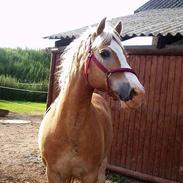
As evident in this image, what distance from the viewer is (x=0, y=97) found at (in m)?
24.7

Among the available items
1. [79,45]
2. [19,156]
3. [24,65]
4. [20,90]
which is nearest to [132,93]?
[79,45]

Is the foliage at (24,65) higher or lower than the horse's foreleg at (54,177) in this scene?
higher

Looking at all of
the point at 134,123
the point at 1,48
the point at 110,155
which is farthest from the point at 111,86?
the point at 1,48

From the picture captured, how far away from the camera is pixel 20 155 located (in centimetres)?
821

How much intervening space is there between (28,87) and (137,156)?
20.5 m

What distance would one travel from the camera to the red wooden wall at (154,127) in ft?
20.7

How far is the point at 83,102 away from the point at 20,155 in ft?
15.5

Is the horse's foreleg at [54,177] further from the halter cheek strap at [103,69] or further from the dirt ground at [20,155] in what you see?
the dirt ground at [20,155]

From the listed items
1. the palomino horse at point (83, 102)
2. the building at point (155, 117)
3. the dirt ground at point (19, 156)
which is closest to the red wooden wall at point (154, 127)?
the building at point (155, 117)

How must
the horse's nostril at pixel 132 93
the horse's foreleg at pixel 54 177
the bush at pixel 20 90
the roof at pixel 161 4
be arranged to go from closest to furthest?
the horse's nostril at pixel 132 93 < the horse's foreleg at pixel 54 177 < the roof at pixel 161 4 < the bush at pixel 20 90

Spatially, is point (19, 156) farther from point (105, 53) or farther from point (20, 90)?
point (20, 90)

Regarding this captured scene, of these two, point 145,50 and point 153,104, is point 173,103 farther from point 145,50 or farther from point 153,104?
point 145,50

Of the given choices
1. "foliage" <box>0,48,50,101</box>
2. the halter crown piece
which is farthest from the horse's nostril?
"foliage" <box>0,48,50,101</box>

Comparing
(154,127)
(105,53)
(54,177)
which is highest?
(105,53)
